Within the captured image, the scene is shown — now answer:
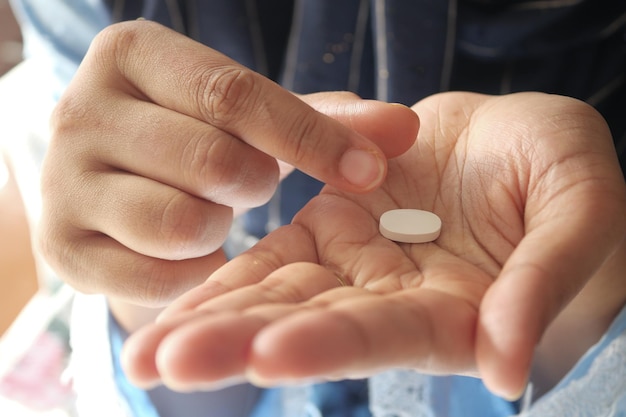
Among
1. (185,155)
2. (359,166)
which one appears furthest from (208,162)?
(359,166)

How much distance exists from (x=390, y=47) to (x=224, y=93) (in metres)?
0.38

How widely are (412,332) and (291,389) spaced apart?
603 millimetres

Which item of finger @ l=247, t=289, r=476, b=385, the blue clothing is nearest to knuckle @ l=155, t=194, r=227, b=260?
finger @ l=247, t=289, r=476, b=385

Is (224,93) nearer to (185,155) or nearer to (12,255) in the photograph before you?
(185,155)

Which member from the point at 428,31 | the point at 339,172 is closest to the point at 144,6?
the point at 428,31

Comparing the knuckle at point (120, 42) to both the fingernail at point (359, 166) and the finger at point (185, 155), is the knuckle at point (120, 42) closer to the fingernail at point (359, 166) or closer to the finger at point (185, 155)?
the finger at point (185, 155)

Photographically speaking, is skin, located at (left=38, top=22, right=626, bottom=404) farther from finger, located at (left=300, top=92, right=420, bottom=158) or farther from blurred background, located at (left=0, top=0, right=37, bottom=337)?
blurred background, located at (left=0, top=0, right=37, bottom=337)

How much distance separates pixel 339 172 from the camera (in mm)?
589

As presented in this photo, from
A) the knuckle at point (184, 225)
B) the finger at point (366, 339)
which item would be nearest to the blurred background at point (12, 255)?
the knuckle at point (184, 225)

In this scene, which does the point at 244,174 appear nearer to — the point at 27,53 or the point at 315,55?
the point at 315,55

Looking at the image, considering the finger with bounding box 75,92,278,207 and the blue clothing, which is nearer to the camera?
the finger with bounding box 75,92,278,207

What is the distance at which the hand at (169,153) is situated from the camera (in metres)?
0.59

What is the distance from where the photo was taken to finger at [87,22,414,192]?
0.58 m

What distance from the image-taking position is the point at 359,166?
586mm
